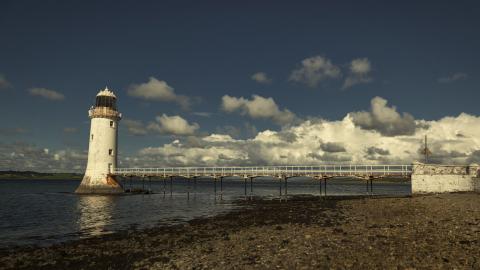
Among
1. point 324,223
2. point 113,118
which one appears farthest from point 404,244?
point 113,118

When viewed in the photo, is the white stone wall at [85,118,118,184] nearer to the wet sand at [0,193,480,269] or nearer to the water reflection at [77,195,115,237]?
the water reflection at [77,195,115,237]

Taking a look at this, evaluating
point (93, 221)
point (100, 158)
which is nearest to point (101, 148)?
point (100, 158)

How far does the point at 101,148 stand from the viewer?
57719mm

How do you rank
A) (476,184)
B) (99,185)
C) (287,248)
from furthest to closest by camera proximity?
(99,185) → (476,184) → (287,248)

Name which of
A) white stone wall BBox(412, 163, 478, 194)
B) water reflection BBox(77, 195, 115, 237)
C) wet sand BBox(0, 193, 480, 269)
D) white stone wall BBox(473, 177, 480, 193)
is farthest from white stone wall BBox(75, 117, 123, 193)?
white stone wall BBox(473, 177, 480, 193)

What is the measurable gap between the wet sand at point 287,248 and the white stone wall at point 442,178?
46.3 ft

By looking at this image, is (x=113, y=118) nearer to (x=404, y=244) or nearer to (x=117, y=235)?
(x=117, y=235)

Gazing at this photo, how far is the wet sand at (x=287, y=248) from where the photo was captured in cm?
1183

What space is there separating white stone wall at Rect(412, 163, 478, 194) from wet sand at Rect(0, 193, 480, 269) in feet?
46.3

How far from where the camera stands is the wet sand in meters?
11.8

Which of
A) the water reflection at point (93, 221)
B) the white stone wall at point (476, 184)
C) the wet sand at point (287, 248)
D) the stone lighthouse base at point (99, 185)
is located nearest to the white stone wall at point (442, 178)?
the white stone wall at point (476, 184)

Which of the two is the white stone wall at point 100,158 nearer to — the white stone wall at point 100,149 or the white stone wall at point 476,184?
the white stone wall at point 100,149

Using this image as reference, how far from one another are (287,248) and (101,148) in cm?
4918

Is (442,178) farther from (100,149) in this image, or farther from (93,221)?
(100,149)
